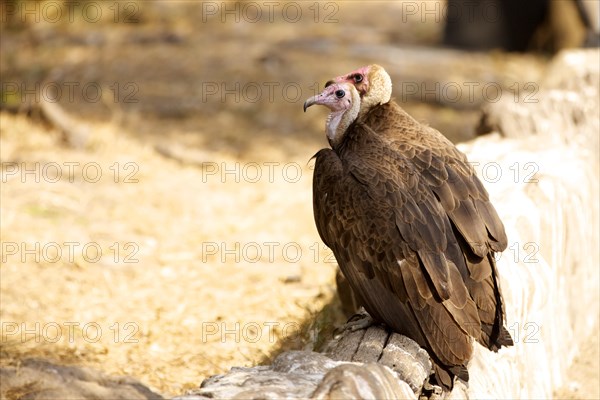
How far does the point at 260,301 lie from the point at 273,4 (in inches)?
338

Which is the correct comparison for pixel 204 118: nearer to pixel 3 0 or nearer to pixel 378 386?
pixel 3 0

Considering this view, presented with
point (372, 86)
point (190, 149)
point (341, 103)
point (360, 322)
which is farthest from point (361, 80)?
point (190, 149)

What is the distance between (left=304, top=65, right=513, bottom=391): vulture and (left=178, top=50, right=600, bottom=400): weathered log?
0.13 metres

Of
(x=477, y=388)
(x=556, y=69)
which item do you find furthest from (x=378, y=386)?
(x=556, y=69)

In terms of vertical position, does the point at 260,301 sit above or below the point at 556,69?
below

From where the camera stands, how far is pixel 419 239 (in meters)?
3.37

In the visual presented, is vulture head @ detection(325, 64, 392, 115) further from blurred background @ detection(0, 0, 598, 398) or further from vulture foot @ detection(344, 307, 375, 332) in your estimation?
blurred background @ detection(0, 0, 598, 398)

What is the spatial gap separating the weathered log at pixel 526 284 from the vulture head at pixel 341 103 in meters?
0.88

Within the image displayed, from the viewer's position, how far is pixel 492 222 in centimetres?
360

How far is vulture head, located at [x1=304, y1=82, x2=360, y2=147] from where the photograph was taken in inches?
159

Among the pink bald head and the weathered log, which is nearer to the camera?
the weathered log

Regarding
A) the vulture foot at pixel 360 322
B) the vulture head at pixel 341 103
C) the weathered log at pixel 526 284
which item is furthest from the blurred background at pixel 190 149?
the vulture head at pixel 341 103

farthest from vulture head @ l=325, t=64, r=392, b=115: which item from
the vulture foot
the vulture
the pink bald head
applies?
the vulture foot

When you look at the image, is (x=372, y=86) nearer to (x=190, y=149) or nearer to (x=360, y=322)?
(x=360, y=322)
